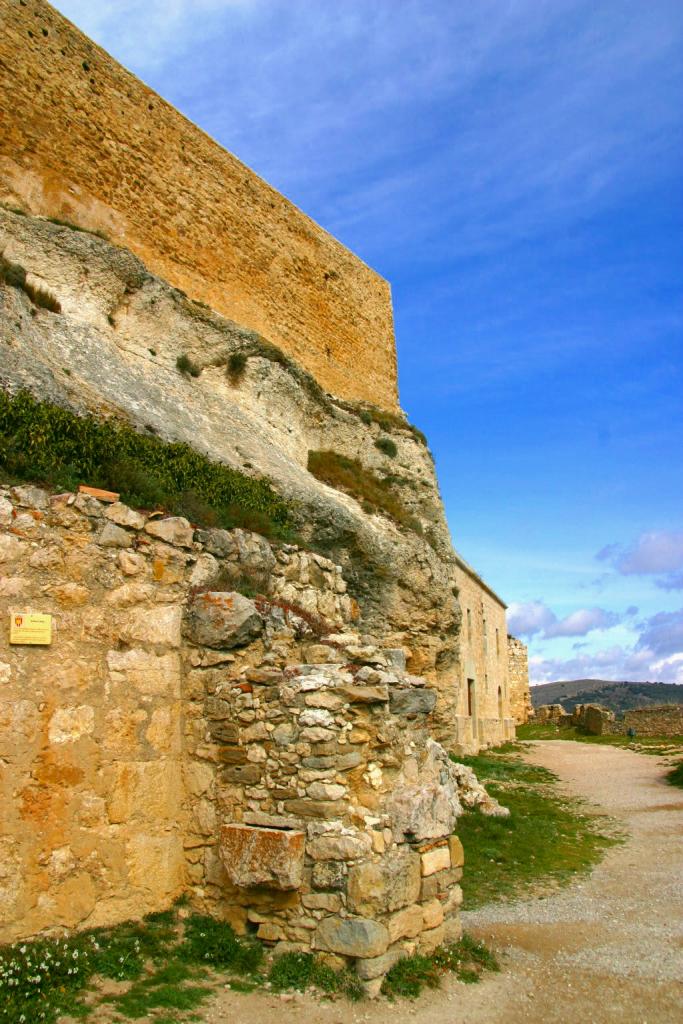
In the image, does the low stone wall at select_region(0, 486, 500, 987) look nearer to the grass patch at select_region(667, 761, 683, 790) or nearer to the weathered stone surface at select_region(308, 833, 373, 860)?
the weathered stone surface at select_region(308, 833, 373, 860)

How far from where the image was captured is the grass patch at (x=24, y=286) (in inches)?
379

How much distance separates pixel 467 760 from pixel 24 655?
15350 millimetres

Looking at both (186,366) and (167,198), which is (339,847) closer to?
(186,366)

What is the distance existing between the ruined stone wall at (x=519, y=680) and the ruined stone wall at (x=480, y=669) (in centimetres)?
784

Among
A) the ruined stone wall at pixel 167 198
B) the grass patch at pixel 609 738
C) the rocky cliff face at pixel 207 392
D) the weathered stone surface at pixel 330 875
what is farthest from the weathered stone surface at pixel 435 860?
the grass patch at pixel 609 738

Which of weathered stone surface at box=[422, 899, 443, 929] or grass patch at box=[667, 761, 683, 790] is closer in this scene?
weathered stone surface at box=[422, 899, 443, 929]

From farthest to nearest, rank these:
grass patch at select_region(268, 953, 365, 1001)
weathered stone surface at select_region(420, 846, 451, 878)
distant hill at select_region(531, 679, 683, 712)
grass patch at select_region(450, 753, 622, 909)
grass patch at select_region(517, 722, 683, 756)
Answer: distant hill at select_region(531, 679, 683, 712) → grass patch at select_region(517, 722, 683, 756) → grass patch at select_region(450, 753, 622, 909) → weathered stone surface at select_region(420, 846, 451, 878) → grass patch at select_region(268, 953, 365, 1001)

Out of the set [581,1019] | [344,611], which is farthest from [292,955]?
[344,611]

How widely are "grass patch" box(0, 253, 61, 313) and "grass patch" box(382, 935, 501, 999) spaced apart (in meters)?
8.88

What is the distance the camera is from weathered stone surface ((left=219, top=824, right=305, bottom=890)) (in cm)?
483

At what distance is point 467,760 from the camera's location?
1847 centimetres

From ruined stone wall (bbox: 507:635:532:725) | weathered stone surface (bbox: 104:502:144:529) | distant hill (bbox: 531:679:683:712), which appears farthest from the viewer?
distant hill (bbox: 531:679:683:712)

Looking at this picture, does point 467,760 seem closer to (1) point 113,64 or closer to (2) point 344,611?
(2) point 344,611

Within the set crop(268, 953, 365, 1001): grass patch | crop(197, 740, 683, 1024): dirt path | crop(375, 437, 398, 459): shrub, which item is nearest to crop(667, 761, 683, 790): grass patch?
crop(197, 740, 683, 1024): dirt path
